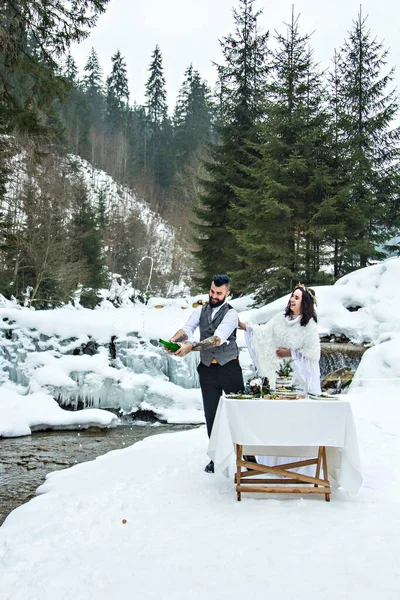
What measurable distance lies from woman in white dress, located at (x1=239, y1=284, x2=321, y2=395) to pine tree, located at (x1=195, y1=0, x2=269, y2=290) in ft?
45.0

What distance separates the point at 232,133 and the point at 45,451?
1478cm

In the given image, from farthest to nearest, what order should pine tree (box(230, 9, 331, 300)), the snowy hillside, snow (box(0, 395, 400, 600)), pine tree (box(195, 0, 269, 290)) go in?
pine tree (box(195, 0, 269, 290))
pine tree (box(230, 9, 331, 300))
the snowy hillside
snow (box(0, 395, 400, 600))

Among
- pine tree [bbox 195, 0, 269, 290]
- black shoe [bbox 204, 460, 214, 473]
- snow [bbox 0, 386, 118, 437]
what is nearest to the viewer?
black shoe [bbox 204, 460, 214, 473]

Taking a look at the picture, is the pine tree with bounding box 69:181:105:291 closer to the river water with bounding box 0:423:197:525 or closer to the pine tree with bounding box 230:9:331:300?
the pine tree with bounding box 230:9:331:300

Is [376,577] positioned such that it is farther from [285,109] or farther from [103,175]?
[103,175]

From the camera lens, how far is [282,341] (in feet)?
13.5

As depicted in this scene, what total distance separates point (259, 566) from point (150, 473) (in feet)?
7.04

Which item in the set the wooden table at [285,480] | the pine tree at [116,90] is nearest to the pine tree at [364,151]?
the wooden table at [285,480]

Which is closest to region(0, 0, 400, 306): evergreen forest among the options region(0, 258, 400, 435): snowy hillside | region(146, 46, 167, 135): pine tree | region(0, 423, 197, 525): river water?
region(0, 258, 400, 435): snowy hillside

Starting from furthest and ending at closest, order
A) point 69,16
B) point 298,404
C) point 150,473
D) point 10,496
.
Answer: point 69,16 → point 10,496 → point 150,473 → point 298,404

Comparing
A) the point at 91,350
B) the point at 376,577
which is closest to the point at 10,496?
the point at 376,577

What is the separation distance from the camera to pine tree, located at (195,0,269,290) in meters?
18.6

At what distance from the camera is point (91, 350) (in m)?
10.8

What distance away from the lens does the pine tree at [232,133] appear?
18562mm
